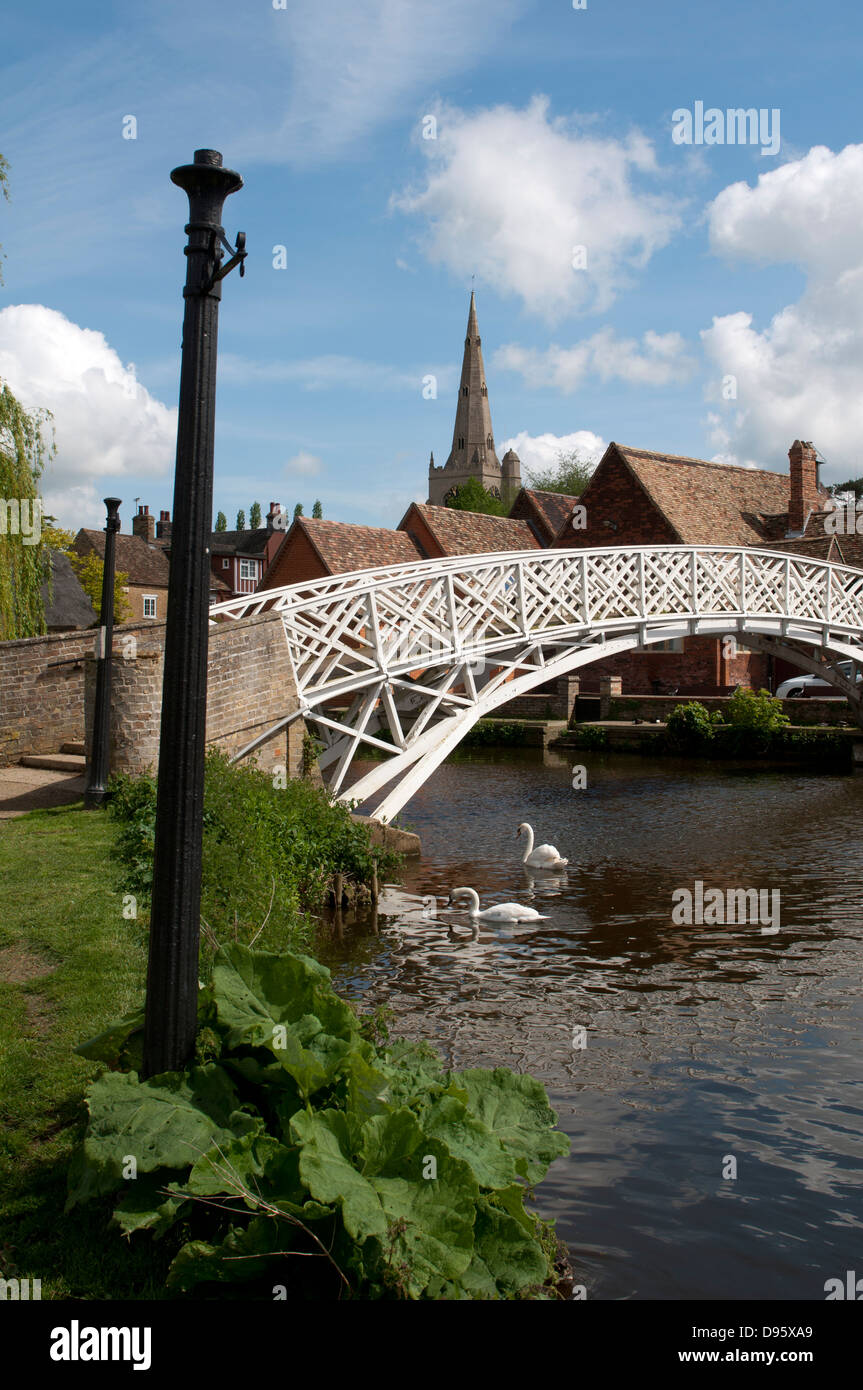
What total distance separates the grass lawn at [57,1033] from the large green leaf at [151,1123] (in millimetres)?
217

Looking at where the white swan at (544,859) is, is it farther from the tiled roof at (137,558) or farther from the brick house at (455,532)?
the tiled roof at (137,558)

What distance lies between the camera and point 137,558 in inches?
2313

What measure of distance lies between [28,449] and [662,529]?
21.7 meters

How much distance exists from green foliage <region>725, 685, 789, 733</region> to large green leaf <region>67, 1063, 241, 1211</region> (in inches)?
1013

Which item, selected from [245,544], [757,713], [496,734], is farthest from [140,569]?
[757,713]

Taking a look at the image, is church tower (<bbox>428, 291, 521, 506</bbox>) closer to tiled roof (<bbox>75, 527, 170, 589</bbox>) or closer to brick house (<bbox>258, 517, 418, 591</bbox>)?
tiled roof (<bbox>75, 527, 170, 589</bbox>)

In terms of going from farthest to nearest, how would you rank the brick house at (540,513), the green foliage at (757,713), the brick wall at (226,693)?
the brick house at (540,513) < the green foliage at (757,713) < the brick wall at (226,693)

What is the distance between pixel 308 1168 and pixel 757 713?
26148 millimetres

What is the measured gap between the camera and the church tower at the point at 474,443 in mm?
94250

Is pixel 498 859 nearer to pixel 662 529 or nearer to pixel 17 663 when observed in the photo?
pixel 17 663

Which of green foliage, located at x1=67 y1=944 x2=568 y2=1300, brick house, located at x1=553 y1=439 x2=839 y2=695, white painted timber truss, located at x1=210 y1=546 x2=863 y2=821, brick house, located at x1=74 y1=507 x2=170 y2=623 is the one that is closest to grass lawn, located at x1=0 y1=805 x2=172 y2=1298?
green foliage, located at x1=67 y1=944 x2=568 y2=1300

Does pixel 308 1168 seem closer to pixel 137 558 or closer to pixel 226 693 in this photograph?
pixel 226 693

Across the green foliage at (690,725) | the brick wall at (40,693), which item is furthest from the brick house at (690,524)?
the brick wall at (40,693)
